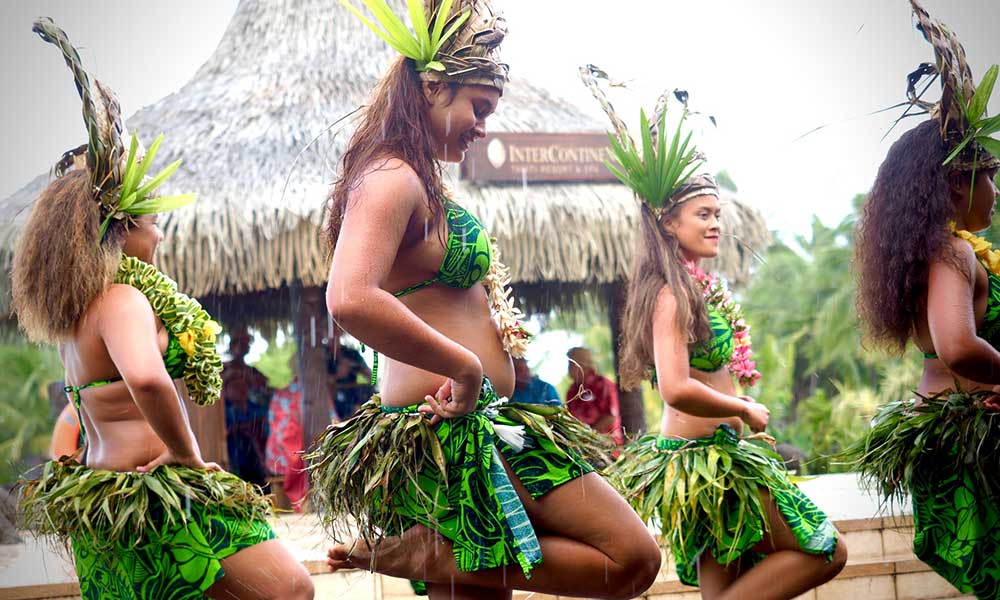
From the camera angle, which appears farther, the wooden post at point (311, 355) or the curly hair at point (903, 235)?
the wooden post at point (311, 355)

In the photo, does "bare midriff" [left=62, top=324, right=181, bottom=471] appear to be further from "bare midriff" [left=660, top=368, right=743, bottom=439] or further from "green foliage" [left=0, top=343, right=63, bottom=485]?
"green foliage" [left=0, top=343, right=63, bottom=485]

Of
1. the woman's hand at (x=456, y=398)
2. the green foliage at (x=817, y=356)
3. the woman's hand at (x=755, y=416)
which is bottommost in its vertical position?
the green foliage at (x=817, y=356)

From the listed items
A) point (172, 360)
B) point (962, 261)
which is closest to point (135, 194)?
point (172, 360)

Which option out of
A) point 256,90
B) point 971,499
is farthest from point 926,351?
point 256,90

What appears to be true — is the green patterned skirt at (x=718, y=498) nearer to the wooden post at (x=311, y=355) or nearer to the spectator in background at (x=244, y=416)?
the wooden post at (x=311, y=355)

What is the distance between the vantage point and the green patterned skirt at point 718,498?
294 centimetres

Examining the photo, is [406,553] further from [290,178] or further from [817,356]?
[817,356]

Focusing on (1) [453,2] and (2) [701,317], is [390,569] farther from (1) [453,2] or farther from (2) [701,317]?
(2) [701,317]

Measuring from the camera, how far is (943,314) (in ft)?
9.42

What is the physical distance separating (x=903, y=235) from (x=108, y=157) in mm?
2330

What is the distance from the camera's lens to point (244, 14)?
8.57 m

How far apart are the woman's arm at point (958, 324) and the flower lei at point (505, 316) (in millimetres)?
1304

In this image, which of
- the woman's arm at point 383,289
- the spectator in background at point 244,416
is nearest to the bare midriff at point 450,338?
the woman's arm at point 383,289

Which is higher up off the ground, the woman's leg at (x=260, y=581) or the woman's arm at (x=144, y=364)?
the woman's arm at (x=144, y=364)
